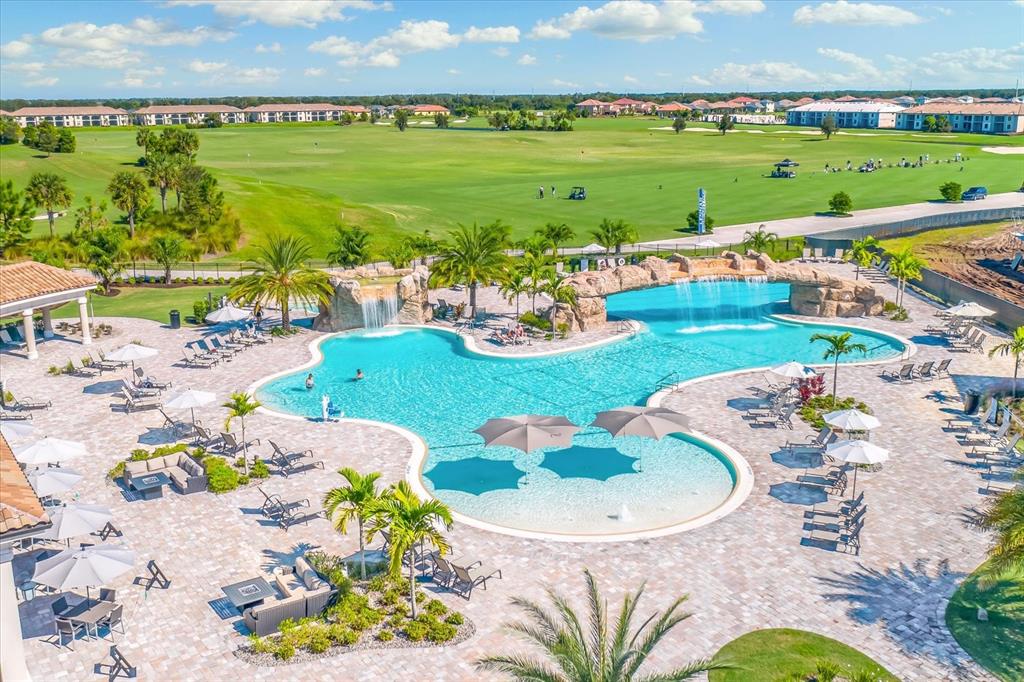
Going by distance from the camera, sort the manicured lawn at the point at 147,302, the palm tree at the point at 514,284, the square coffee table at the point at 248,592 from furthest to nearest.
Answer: the manicured lawn at the point at 147,302, the palm tree at the point at 514,284, the square coffee table at the point at 248,592

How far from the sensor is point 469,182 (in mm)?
107188

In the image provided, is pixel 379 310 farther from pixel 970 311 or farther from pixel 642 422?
pixel 970 311

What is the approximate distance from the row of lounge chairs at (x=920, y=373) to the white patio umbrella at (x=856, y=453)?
11.4 m

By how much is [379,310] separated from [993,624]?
32.0 m

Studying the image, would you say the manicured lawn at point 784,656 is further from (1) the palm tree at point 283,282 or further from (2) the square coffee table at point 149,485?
(1) the palm tree at point 283,282

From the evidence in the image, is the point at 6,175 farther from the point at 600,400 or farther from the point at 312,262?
the point at 600,400

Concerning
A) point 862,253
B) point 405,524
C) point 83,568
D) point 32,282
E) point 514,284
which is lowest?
point 83,568

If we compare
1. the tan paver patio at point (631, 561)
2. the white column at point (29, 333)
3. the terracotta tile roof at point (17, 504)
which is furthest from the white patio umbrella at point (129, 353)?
the terracotta tile roof at point (17, 504)

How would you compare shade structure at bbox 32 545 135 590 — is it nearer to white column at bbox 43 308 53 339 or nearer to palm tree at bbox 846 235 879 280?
white column at bbox 43 308 53 339

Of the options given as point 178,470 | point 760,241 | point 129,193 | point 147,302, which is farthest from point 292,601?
point 129,193

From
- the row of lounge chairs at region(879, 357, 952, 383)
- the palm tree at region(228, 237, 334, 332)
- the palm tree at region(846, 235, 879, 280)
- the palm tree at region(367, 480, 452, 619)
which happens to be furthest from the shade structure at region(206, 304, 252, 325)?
the palm tree at region(846, 235, 879, 280)

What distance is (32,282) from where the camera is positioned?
129 feet

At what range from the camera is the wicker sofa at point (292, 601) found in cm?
1817

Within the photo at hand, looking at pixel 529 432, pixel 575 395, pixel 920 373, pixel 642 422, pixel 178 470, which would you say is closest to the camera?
pixel 529 432
